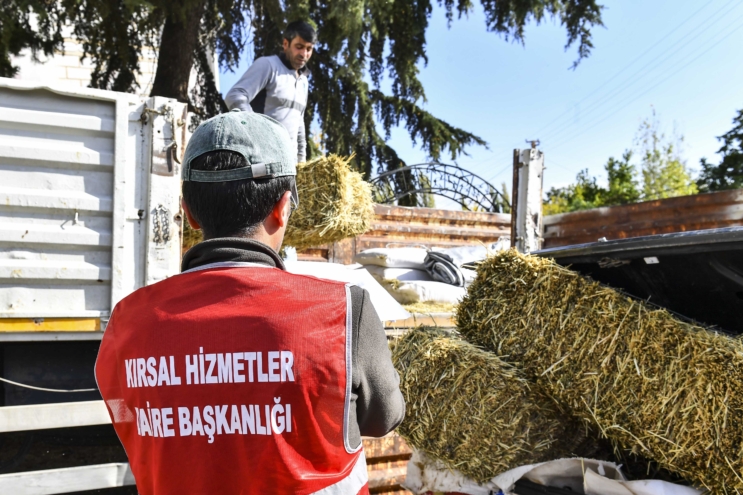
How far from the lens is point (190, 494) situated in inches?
51.0

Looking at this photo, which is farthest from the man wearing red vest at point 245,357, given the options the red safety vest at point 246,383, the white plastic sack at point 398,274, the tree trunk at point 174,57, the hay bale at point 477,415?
the tree trunk at point 174,57

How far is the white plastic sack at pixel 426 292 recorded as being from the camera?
507 cm

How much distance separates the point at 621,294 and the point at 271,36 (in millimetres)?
7567

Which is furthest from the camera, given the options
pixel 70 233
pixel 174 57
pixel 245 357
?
pixel 174 57

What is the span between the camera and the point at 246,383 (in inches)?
50.7

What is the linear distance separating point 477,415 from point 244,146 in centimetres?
183

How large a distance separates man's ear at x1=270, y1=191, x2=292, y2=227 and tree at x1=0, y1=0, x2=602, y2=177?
6434 millimetres

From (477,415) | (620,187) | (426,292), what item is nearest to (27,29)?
(426,292)

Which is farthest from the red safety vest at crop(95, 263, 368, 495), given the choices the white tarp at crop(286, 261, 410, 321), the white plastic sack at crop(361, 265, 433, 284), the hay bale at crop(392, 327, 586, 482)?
the white plastic sack at crop(361, 265, 433, 284)

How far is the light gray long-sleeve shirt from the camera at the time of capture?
433 cm

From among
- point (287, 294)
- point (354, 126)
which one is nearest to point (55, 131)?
point (287, 294)

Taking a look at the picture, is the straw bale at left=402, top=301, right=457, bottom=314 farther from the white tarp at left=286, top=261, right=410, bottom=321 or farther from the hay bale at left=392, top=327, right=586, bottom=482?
the hay bale at left=392, top=327, right=586, bottom=482

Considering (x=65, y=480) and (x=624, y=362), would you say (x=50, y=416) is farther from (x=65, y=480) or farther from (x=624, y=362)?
(x=624, y=362)

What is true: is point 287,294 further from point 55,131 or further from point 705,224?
point 705,224
